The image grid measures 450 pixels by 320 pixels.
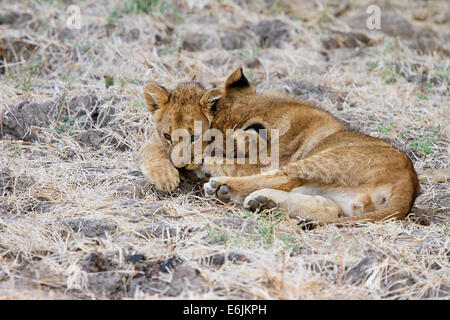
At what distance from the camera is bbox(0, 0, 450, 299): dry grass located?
3.77m

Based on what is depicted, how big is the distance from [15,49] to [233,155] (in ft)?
13.9

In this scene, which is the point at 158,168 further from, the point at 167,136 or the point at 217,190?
the point at 217,190

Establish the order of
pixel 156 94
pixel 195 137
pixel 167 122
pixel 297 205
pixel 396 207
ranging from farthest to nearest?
pixel 156 94 < pixel 167 122 < pixel 195 137 < pixel 297 205 < pixel 396 207

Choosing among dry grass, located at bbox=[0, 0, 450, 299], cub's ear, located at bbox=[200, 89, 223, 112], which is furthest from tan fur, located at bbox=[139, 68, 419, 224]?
dry grass, located at bbox=[0, 0, 450, 299]

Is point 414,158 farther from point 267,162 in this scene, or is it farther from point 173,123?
point 173,123

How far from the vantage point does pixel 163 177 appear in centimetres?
539

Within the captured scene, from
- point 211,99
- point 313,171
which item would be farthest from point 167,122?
point 313,171

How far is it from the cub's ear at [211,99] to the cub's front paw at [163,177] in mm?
696

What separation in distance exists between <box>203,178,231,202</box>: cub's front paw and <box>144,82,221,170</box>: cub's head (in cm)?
42

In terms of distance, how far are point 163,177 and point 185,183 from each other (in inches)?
14.6

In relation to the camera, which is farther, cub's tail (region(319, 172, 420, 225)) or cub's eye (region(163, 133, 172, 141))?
cub's eye (region(163, 133, 172, 141))

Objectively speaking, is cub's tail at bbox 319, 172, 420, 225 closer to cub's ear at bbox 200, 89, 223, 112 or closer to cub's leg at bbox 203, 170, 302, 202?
cub's leg at bbox 203, 170, 302, 202

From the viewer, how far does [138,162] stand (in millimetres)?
5887

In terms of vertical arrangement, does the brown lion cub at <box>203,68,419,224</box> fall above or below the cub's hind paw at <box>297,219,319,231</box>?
above
